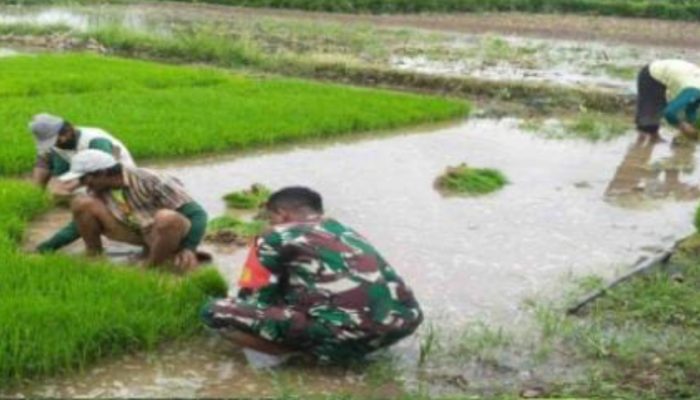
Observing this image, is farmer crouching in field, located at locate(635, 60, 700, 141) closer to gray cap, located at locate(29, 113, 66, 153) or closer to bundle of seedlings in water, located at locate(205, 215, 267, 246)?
bundle of seedlings in water, located at locate(205, 215, 267, 246)

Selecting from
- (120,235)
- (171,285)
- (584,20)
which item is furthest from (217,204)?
(584,20)

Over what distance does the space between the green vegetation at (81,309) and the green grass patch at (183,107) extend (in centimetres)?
320

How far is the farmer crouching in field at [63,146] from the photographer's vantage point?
19.6 feet

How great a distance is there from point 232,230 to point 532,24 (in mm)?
24390

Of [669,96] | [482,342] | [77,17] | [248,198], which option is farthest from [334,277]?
[77,17]

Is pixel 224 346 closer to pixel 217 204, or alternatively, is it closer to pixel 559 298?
pixel 559 298

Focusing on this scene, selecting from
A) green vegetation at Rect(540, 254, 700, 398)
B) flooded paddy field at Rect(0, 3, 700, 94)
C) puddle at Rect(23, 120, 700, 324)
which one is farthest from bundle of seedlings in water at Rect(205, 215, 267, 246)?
flooded paddy field at Rect(0, 3, 700, 94)

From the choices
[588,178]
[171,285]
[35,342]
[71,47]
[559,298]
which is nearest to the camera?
[35,342]

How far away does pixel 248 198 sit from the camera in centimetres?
769

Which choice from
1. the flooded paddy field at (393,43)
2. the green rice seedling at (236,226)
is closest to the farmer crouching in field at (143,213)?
the green rice seedling at (236,226)

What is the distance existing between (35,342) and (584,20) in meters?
28.2

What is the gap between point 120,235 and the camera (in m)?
5.93

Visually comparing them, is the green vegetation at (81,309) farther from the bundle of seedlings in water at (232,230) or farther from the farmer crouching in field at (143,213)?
the bundle of seedlings in water at (232,230)

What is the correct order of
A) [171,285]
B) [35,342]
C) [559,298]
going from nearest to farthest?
1. [35,342]
2. [171,285]
3. [559,298]
